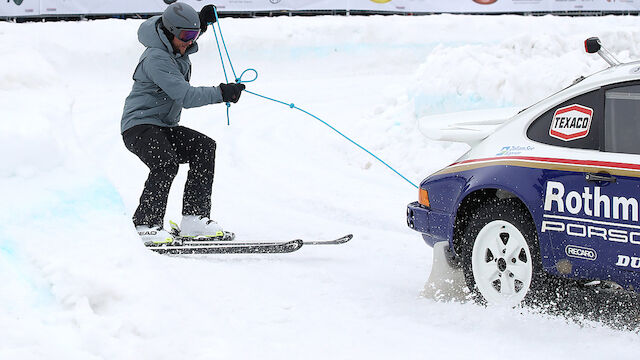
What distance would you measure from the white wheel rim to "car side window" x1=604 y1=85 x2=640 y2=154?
72 cm

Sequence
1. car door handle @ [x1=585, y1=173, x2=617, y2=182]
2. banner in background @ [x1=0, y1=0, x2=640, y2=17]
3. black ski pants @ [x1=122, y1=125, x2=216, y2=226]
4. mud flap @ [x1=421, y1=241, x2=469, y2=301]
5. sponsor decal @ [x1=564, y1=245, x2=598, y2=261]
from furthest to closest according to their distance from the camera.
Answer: banner in background @ [x1=0, y1=0, x2=640, y2=17] → black ski pants @ [x1=122, y1=125, x2=216, y2=226] → mud flap @ [x1=421, y1=241, x2=469, y2=301] → sponsor decal @ [x1=564, y1=245, x2=598, y2=261] → car door handle @ [x1=585, y1=173, x2=617, y2=182]

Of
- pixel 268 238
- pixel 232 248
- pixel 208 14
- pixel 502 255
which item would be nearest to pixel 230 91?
pixel 208 14

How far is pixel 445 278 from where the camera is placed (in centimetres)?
506

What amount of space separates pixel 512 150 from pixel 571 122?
0.37m

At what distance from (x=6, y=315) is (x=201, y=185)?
3.36 metres

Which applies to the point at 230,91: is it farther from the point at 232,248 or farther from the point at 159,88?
the point at 232,248

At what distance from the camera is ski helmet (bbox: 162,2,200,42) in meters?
6.25

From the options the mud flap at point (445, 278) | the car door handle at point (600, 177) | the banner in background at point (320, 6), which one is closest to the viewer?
the car door handle at point (600, 177)

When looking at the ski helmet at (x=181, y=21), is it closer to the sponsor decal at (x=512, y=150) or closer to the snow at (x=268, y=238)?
the snow at (x=268, y=238)

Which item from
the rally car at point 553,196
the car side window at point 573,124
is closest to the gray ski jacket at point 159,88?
the rally car at point 553,196

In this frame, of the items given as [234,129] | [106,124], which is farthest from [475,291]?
[106,124]

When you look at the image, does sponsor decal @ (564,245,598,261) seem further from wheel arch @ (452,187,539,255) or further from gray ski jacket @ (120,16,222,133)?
gray ski jacket @ (120,16,222,133)

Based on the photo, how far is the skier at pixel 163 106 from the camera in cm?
631

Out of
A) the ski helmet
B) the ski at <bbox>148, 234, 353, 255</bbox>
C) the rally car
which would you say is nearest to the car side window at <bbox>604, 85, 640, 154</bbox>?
the rally car
